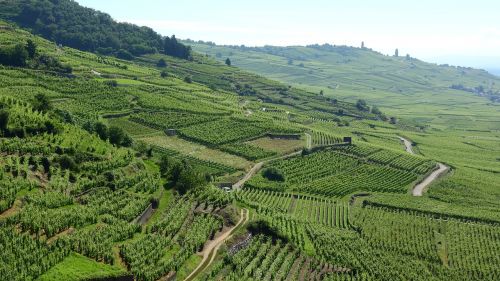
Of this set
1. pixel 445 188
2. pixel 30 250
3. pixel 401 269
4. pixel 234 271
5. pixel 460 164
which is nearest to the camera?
pixel 30 250

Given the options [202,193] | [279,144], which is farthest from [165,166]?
[279,144]

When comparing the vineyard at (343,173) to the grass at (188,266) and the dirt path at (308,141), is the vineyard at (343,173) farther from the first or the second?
the grass at (188,266)

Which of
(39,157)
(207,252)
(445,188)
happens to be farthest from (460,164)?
(39,157)

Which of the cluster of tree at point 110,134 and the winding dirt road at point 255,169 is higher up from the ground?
the cluster of tree at point 110,134

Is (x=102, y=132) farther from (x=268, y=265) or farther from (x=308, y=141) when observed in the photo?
(x=308, y=141)

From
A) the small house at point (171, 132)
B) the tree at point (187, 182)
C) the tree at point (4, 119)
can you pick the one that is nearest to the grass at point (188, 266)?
the tree at point (187, 182)

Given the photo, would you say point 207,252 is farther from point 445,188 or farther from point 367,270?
point 445,188

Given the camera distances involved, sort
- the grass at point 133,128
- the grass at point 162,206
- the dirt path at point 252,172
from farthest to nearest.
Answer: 1. the grass at point 133,128
2. the dirt path at point 252,172
3. the grass at point 162,206
